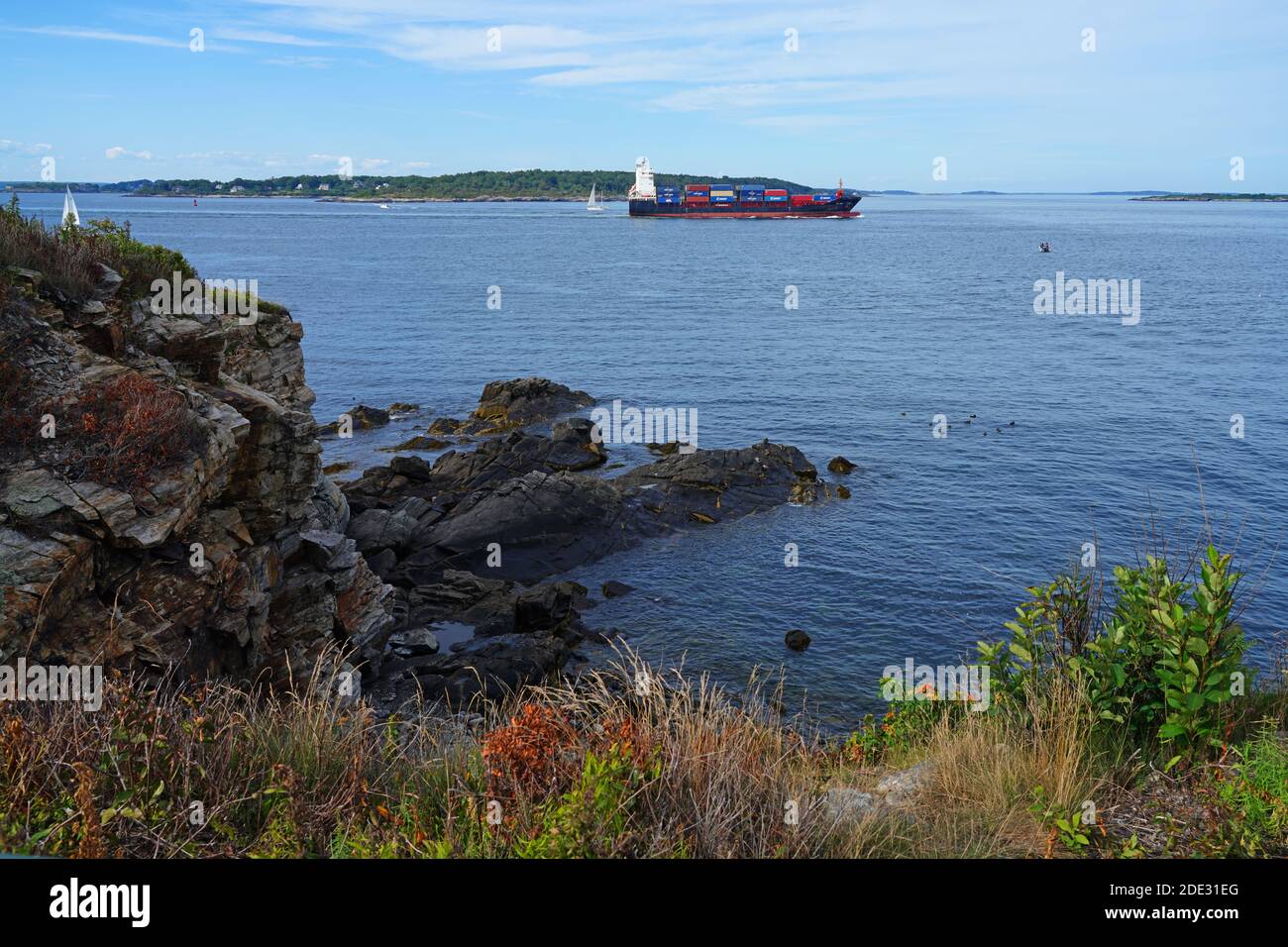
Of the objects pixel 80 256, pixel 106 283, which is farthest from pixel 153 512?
pixel 80 256

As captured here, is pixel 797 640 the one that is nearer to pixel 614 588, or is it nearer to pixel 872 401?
pixel 614 588

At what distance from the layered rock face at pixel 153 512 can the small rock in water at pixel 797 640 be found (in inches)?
381

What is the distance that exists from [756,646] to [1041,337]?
4869cm

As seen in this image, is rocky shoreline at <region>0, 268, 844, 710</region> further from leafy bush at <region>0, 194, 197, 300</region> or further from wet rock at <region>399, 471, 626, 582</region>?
leafy bush at <region>0, 194, 197, 300</region>

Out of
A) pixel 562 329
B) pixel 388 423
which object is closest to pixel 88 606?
pixel 388 423

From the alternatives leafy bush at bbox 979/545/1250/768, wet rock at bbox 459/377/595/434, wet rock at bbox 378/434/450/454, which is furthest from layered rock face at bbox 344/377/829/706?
leafy bush at bbox 979/545/1250/768

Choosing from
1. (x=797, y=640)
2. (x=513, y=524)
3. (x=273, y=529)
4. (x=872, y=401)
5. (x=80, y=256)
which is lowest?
(x=797, y=640)

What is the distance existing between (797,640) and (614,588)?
5.40 metres

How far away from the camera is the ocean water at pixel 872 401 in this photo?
2339 centimetres

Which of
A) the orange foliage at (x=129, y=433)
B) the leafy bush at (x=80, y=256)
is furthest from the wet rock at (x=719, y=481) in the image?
the orange foliage at (x=129, y=433)

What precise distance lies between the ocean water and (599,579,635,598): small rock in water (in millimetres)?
338

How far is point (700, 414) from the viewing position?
4212 cm

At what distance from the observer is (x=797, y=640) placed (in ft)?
70.9
